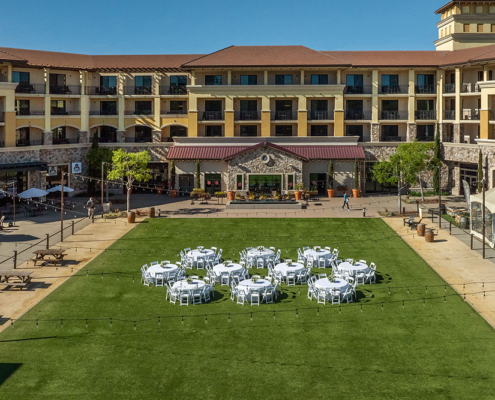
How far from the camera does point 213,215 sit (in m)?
50.0

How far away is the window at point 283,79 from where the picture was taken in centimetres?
6519

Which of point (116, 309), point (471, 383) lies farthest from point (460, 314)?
point (116, 309)

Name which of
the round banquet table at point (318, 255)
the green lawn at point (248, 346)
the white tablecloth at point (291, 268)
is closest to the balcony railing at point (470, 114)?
the round banquet table at point (318, 255)

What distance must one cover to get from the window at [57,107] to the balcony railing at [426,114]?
3971 centimetres

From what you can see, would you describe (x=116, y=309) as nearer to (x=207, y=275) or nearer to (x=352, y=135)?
(x=207, y=275)

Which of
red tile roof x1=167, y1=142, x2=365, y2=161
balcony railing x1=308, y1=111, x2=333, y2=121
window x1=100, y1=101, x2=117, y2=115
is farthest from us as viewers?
window x1=100, y1=101, x2=117, y2=115

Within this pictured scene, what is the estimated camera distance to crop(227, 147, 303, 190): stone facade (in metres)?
59.6

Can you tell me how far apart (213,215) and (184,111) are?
69.6 ft

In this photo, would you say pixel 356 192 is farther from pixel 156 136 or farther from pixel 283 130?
pixel 156 136

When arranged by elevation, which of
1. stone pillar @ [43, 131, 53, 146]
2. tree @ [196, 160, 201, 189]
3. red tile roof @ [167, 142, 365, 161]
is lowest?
tree @ [196, 160, 201, 189]

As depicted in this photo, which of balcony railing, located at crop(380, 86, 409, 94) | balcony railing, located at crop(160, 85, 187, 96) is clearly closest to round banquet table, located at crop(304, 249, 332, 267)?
balcony railing, located at crop(380, 86, 409, 94)

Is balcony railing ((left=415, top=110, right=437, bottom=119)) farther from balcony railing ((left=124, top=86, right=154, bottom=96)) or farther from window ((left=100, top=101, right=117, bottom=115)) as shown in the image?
window ((left=100, top=101, right=117, bottom=115))

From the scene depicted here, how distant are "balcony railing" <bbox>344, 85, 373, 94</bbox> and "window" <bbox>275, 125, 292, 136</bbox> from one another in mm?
7707

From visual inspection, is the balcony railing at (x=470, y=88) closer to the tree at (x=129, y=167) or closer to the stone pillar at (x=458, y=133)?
the stone pillar at (x=458, y=133)
